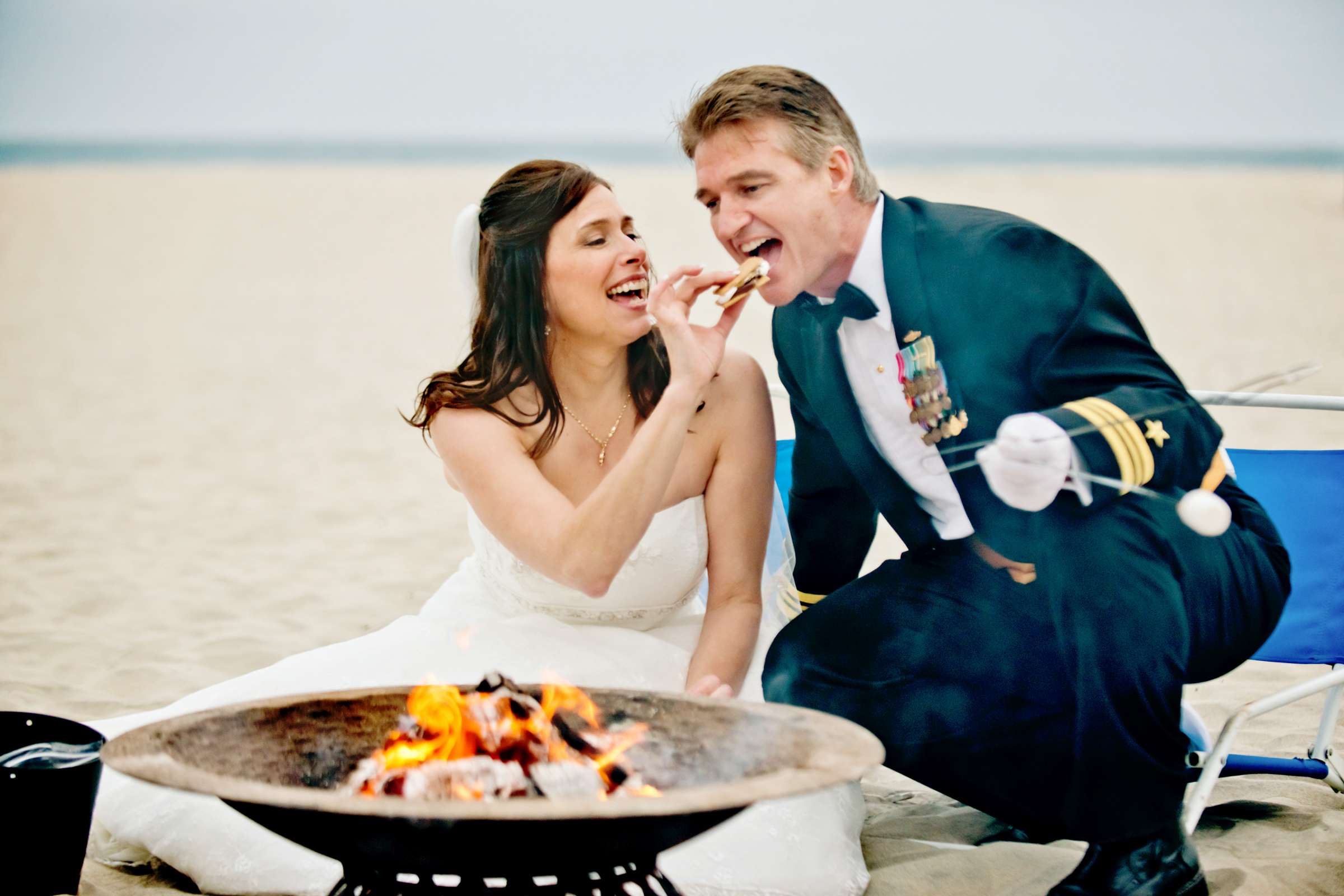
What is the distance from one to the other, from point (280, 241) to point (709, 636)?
70.1ft

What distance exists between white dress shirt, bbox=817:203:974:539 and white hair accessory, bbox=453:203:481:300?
3.50ft

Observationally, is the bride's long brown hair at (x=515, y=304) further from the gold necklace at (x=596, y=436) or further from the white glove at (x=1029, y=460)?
the white glove at (x=1029, y=460)

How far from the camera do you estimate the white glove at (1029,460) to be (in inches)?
93.1

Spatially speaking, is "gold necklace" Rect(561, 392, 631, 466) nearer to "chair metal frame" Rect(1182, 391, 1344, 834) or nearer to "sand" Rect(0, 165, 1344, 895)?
"sand" Rect(0, 165, 1344, 895)

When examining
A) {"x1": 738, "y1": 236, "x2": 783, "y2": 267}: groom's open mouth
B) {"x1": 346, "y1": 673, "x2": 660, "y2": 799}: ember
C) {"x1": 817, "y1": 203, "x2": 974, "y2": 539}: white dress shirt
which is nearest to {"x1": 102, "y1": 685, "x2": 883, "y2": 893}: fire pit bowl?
{"x1": 346, "y1": 673, "x2": 660, "y2": 799}: ember

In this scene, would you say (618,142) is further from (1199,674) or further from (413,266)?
(1199,674)

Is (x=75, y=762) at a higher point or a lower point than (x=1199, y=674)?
lower

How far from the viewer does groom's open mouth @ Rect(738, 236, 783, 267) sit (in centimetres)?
305

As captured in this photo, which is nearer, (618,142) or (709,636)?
(709,636)

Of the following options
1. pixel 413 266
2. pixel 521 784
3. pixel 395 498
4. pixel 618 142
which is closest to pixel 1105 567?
pixel 521 784

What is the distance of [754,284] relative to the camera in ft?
9.45

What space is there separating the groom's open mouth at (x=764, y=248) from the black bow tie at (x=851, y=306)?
175mm

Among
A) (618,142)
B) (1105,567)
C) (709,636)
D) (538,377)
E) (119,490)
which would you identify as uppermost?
(618,142)

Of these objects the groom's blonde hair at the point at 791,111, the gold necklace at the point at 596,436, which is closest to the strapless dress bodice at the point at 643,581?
the gold necklace at the point at 596,436
